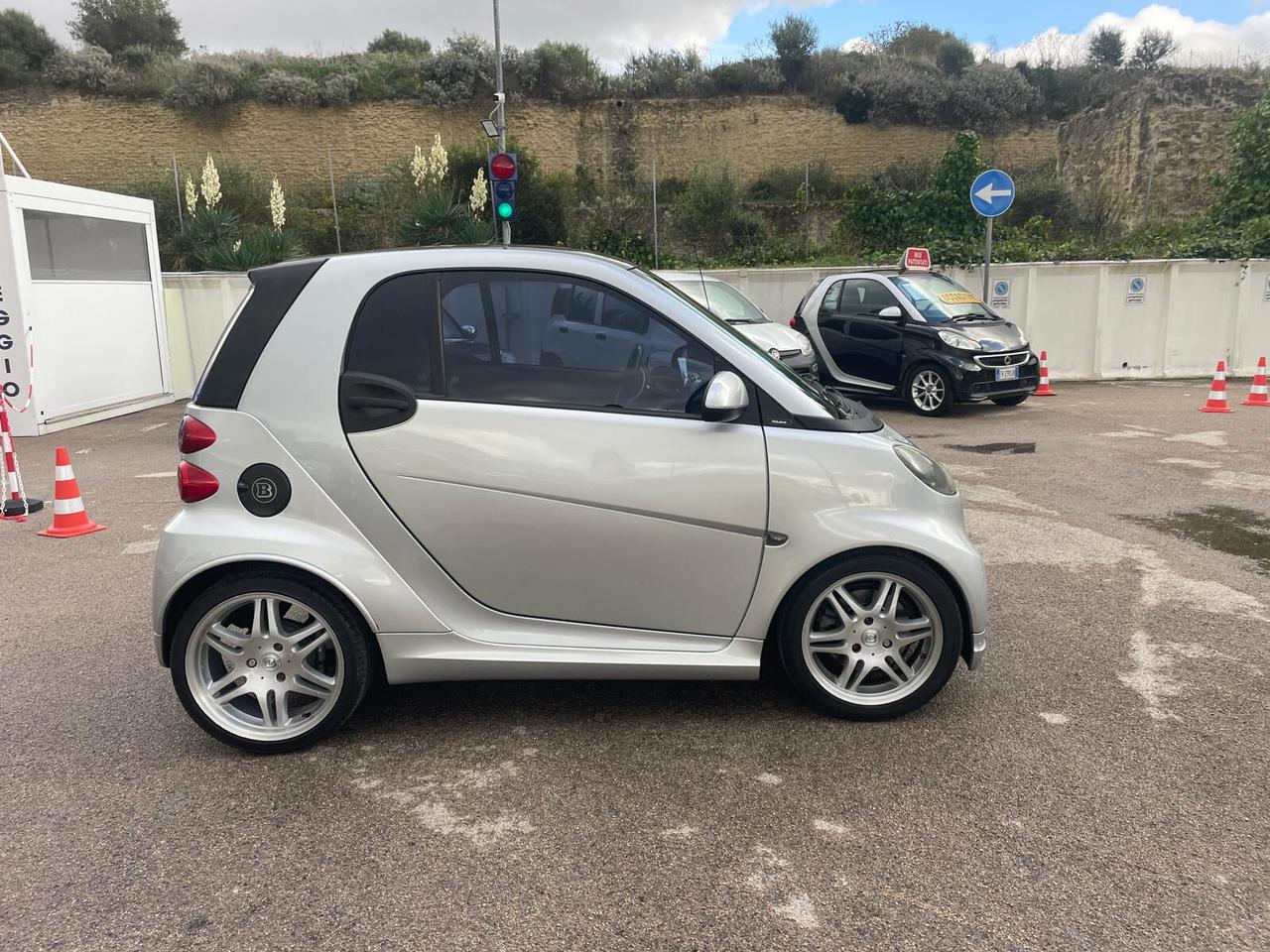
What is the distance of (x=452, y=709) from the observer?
363 centimetres

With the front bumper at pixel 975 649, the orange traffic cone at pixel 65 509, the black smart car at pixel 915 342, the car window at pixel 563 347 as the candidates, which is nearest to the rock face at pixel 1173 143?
the black smart car at pixel 915 342

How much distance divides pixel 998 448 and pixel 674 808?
7178mm

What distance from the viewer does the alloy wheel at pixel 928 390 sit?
11.0 meters

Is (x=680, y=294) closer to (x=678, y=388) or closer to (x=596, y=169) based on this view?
(x=678, y=388)

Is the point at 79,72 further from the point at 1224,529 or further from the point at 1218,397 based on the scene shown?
the point at 1224,529

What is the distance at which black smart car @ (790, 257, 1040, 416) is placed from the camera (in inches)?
423

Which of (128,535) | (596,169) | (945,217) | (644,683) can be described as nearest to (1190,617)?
(644,683)

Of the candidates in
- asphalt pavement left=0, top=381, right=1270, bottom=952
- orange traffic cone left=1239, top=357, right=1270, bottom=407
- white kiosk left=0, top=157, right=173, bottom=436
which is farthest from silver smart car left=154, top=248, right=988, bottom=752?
orange traffic cone left=1239, top=357, right=1270, bottom=407

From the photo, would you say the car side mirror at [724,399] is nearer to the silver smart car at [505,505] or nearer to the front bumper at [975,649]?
the silver smart car at [505,505]

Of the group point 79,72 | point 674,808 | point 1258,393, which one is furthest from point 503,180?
point 79,72

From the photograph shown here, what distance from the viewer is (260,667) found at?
10.6 feet

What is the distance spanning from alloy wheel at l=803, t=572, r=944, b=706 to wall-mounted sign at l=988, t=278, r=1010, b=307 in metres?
12.5

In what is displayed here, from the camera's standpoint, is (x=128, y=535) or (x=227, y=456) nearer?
(x=227, y=456)

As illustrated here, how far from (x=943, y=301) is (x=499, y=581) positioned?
9.54 meters
